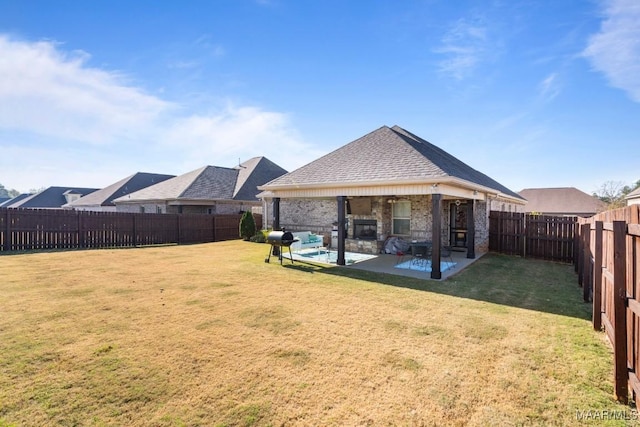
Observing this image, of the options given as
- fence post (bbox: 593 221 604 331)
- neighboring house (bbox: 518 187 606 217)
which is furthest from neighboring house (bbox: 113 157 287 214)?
neighboring house (bbox: 518 187 606 217)

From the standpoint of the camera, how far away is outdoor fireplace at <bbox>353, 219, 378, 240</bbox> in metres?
13.4

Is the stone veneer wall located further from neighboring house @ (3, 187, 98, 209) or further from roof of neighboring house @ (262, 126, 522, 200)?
neighboring house @ (3, 187, 98, 209)

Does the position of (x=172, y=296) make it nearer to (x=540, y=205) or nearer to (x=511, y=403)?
(x=511, y=403)

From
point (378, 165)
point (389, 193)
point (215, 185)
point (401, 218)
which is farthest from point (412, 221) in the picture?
point (215, 185)

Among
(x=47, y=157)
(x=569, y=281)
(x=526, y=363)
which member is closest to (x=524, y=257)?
(x=569, y=281)

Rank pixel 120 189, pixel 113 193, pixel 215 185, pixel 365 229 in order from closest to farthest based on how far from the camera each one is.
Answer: pixel 365 229, pixel 215 185, pixel 113 193, pixel 120 189

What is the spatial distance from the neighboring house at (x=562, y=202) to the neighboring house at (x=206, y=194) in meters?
29.9

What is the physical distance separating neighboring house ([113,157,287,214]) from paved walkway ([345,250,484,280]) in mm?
14495

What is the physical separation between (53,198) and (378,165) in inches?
1906

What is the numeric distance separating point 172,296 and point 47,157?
1127 inches

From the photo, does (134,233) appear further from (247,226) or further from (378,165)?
(378,165)

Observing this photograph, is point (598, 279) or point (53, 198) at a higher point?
point (53, 198)

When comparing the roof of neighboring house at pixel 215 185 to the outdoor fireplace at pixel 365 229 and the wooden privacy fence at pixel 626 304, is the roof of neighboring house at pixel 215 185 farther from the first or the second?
the wooden privacy fence at pixel 626 304

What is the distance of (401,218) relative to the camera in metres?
13.1
